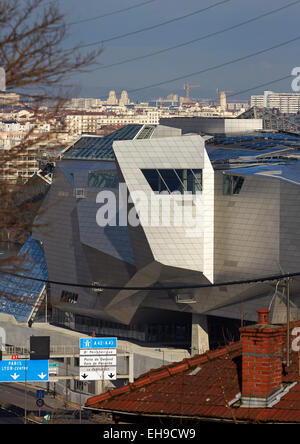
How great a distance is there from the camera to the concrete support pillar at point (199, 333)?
286 feet

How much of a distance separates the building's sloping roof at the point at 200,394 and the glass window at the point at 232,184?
168ft

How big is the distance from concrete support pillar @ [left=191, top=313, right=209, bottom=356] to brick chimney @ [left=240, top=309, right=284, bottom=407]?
61.8 meters

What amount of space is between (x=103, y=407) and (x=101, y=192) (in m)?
64.2

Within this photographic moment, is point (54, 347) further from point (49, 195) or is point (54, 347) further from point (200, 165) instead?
point (200, 165)

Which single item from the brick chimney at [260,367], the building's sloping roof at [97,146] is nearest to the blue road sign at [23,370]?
the building's sloping roof at [97,146]

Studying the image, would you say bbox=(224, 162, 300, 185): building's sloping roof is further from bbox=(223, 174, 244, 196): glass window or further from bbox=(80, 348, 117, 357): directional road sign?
bbox=(80, 348, 117, 357): directional road sign

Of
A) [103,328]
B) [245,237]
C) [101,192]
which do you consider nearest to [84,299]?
[103,328]

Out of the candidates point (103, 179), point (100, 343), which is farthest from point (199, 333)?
point (100, 343)

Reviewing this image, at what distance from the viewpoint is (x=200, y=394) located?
2538cm

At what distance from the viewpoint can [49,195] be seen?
100 meters

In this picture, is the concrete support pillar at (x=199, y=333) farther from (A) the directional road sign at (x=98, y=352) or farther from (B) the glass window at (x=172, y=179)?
(A) the directional road sign at (x=98, y=352)

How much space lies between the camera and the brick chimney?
80.3 feet

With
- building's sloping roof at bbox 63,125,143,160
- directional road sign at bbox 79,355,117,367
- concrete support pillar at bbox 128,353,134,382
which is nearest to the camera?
directional road sign at bbox 79,355,117,367

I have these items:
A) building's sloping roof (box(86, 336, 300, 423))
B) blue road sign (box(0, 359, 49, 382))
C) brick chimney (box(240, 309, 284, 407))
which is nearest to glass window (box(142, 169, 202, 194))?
blue road sign (box(0, 359, 49, 382))
